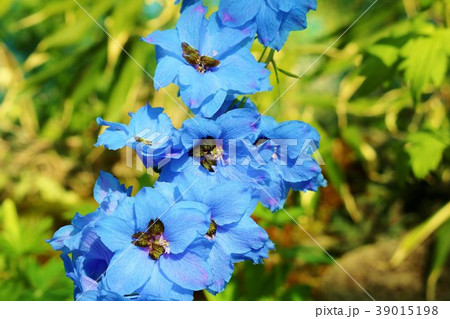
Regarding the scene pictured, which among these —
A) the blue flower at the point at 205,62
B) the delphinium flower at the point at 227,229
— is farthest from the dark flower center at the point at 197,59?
the delphinium flower at the point at 227,229

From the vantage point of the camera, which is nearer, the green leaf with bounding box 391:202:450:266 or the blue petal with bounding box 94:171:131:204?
the blue petal with bounding box 94:171:131:204

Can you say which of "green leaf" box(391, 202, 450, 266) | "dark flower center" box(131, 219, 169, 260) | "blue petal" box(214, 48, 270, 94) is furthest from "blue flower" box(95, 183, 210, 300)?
"green leaf" box(391, 202, 450, 266)

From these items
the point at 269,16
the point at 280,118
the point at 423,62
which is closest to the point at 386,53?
the point at 423,62

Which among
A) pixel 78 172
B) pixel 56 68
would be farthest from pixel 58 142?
pixel 56 68

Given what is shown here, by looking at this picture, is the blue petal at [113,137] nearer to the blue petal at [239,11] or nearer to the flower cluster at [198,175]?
the flower cluster at [198,175]

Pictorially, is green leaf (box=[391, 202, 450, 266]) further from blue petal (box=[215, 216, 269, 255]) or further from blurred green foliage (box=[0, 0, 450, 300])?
blue petal (box=[215, 216, 269, 255])

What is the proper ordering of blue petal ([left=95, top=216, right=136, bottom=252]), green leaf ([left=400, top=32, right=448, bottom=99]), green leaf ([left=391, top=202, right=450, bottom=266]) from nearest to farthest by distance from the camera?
1. blue petal ([left=95, top=216, right=136, bottom=252])
2. green leaf ([left=400, top=32, right=448, bottom=99])
3. green leaf ([left=391, top=202, right=450, bottom=266])
